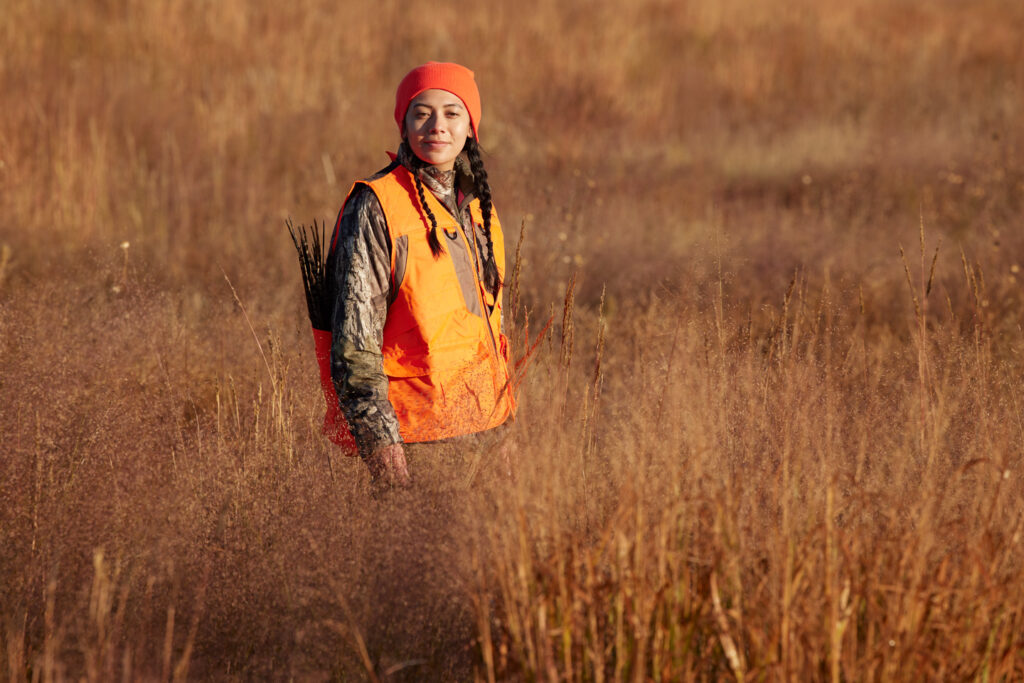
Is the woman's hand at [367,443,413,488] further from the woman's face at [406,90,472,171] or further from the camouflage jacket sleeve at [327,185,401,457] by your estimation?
the woman's face at [406,90,472,171]

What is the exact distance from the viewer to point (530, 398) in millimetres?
2613

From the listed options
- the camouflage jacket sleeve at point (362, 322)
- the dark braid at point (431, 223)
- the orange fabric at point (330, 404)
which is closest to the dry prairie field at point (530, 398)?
the orange fabric at point (330, 404)

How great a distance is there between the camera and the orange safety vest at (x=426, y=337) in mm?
2383

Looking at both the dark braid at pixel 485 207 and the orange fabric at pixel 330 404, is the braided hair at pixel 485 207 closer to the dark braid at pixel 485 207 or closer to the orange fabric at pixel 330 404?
the dark braid at pixel 485 207

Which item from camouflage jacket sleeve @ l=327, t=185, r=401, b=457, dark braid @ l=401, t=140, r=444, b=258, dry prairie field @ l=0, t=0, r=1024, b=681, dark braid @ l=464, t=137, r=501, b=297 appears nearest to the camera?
dry prairie field @ l=0, t=0, r=1024, b=681

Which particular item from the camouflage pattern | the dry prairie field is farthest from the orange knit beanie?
the dry prairie field

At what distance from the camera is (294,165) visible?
695 centimetres

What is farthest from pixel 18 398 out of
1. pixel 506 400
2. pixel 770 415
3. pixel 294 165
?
pixel 294 165

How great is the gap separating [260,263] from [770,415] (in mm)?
3435

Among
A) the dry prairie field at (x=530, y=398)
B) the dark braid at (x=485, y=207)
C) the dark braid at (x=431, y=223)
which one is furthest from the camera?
the dark braid at (x=485, y=207)

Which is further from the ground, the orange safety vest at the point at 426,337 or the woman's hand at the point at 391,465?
the orange safety vest at the point at 426,337

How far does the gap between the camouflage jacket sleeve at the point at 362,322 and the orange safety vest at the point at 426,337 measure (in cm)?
5

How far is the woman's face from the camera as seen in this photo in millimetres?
2492

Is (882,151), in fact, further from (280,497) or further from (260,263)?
(280,497)
